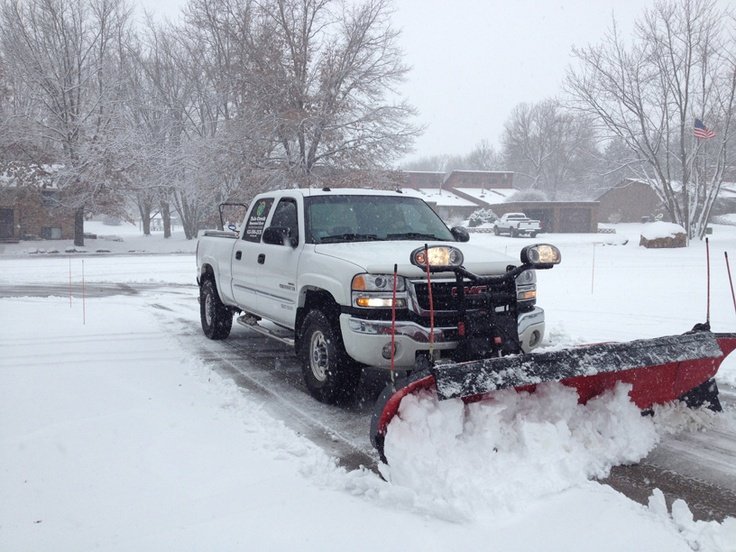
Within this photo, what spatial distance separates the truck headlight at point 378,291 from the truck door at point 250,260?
2.16 m

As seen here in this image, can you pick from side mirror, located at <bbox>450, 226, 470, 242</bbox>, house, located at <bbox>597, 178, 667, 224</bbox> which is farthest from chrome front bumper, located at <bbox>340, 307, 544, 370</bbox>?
house, located at <bbox>597, 178, 667, 224</bbox>

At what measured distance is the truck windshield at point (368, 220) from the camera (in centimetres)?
587

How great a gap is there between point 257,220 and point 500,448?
418 cm

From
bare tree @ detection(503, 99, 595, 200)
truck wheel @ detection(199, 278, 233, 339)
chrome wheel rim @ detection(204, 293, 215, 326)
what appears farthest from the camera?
bare tree @ detection(503, 99, 595, 200)

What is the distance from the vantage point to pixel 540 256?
15.1 feet

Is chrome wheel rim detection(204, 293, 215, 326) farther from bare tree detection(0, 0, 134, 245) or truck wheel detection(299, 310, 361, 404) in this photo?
bare tree detection(0, 0, 134, 245)

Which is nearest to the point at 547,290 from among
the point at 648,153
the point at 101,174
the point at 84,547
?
the point at 84,547

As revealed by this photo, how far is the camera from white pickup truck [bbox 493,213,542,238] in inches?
1593

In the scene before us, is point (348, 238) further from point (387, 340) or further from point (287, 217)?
point (387, 340)

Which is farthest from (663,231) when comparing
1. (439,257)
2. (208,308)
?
(439,257)

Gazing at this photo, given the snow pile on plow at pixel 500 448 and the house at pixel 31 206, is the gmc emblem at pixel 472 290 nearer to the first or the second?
the snow pile on plow at pixel 500 448

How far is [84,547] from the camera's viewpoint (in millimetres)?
3012

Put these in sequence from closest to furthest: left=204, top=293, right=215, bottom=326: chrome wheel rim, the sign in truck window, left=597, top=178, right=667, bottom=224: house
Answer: the sign in truck window → left=204, top=293, right=215, bottom=326: chrome wheel rim → left=597, top=178, right=667, bottom=224: house

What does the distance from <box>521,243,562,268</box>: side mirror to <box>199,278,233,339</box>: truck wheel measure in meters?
4.58
